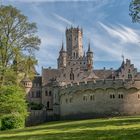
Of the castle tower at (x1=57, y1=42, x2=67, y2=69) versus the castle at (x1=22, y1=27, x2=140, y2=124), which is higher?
the castle tower at (x1=57, y1=42, x2=67, y2=69)

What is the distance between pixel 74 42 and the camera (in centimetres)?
12050

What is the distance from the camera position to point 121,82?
64312 millimetres

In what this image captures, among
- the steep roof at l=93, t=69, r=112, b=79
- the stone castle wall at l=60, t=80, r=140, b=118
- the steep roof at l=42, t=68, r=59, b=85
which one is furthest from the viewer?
the steep roof at l=42, t=68, r=59, b=85

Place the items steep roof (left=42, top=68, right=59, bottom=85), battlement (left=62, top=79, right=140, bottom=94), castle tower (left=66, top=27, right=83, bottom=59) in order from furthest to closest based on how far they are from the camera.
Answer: castle tower (left=66, top=27, right=83, bottom=59) < steep roof (left=42, top=68, right=59, bottom=85) < battlement (left=62, top=79, right=140, bottom=94)

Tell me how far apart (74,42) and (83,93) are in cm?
5443

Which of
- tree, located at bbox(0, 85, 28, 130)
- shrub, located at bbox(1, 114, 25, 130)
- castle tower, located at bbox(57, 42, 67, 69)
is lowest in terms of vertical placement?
shrub, located at bbox(1, 114, 25, 130)

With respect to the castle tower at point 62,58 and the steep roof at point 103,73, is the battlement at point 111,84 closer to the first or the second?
the steep roof at point 103,73

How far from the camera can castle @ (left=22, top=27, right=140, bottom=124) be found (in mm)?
64188

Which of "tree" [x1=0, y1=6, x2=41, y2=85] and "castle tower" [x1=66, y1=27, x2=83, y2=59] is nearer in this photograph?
"tree" [x1=0, y1=6, x2=41, y2=85]

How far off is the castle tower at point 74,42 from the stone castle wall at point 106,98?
50898 mm

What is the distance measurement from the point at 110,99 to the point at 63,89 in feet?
35.4

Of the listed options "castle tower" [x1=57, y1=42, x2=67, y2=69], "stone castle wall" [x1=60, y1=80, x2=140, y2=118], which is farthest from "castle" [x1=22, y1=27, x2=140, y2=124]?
"castle tower" [x1=57, y1=42, x2=67, y2=69]

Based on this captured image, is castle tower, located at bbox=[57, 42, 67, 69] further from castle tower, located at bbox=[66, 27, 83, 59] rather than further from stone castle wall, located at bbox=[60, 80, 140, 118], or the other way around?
stone castle wall, located at bbox=[60, 80, 140, 118]

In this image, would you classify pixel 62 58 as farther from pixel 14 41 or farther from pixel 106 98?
pixel 14 41
